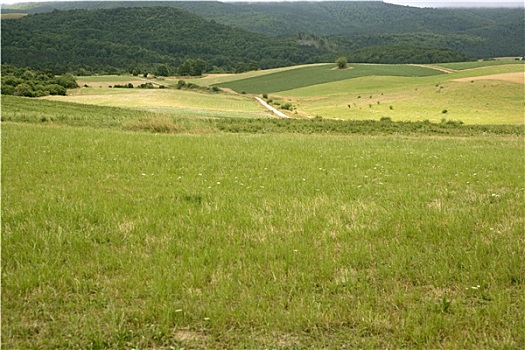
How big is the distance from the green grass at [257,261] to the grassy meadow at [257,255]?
0.03 m

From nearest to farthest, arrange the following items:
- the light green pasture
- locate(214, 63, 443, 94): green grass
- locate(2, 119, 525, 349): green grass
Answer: locate(2, 119, 525, 349): green grass → the light green pasture → locate(214, 63, 443, 94): green grass

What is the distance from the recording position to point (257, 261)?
22.0 ft

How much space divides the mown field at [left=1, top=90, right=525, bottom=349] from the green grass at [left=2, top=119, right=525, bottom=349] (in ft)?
0.08

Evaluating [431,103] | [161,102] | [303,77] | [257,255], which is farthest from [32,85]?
[257,255]

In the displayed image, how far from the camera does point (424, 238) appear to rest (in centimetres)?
758

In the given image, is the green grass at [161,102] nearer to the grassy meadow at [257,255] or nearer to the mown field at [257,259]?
the grassy meadow at [257,255]

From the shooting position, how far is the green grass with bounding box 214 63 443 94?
10644cm

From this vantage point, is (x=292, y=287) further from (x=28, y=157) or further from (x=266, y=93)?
(x=266, y=93)

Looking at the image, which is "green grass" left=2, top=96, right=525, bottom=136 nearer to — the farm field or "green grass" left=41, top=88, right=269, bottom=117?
the farm field

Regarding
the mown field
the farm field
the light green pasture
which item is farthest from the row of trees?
the mown field

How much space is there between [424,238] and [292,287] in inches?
108

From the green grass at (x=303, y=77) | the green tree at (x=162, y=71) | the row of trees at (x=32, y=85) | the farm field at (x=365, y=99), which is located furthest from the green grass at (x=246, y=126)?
the green tree at (x=162, y=71)

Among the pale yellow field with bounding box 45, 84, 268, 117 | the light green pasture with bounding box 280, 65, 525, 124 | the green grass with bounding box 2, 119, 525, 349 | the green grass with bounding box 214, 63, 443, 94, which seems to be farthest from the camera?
the green grass with bounding box 214, 63, 443, 94

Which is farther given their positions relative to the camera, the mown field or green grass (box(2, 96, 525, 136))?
green grass (box(2, 96, 525, 136))
